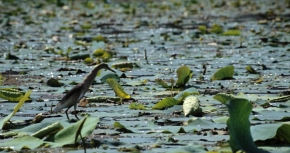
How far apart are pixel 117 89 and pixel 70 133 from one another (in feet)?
5.50

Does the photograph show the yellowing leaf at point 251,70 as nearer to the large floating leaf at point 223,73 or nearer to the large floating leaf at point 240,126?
the large floating leaf at point 223,73

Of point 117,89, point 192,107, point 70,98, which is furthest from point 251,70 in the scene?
point 70,98

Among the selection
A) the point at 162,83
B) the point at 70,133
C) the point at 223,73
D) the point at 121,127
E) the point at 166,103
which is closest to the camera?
the point at 70,133

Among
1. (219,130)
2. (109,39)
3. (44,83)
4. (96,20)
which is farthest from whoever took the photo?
(96,20)

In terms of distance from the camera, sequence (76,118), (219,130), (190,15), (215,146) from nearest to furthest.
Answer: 1. (215,146)
2. (219,130)
3. (76,118)
4. (190,15)

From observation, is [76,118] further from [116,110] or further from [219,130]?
[219,130]

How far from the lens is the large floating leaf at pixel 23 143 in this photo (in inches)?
155

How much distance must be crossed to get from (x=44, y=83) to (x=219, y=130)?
2716 millimetres

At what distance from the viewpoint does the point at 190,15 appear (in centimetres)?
1773

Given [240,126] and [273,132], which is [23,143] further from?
[273,132]

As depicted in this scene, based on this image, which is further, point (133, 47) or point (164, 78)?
point (133, 47)

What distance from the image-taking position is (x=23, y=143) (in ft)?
13.1

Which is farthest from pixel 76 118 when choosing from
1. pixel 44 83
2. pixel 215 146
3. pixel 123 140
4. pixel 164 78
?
pixel 164 78

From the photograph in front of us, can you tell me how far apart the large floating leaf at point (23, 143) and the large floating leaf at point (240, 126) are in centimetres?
110
